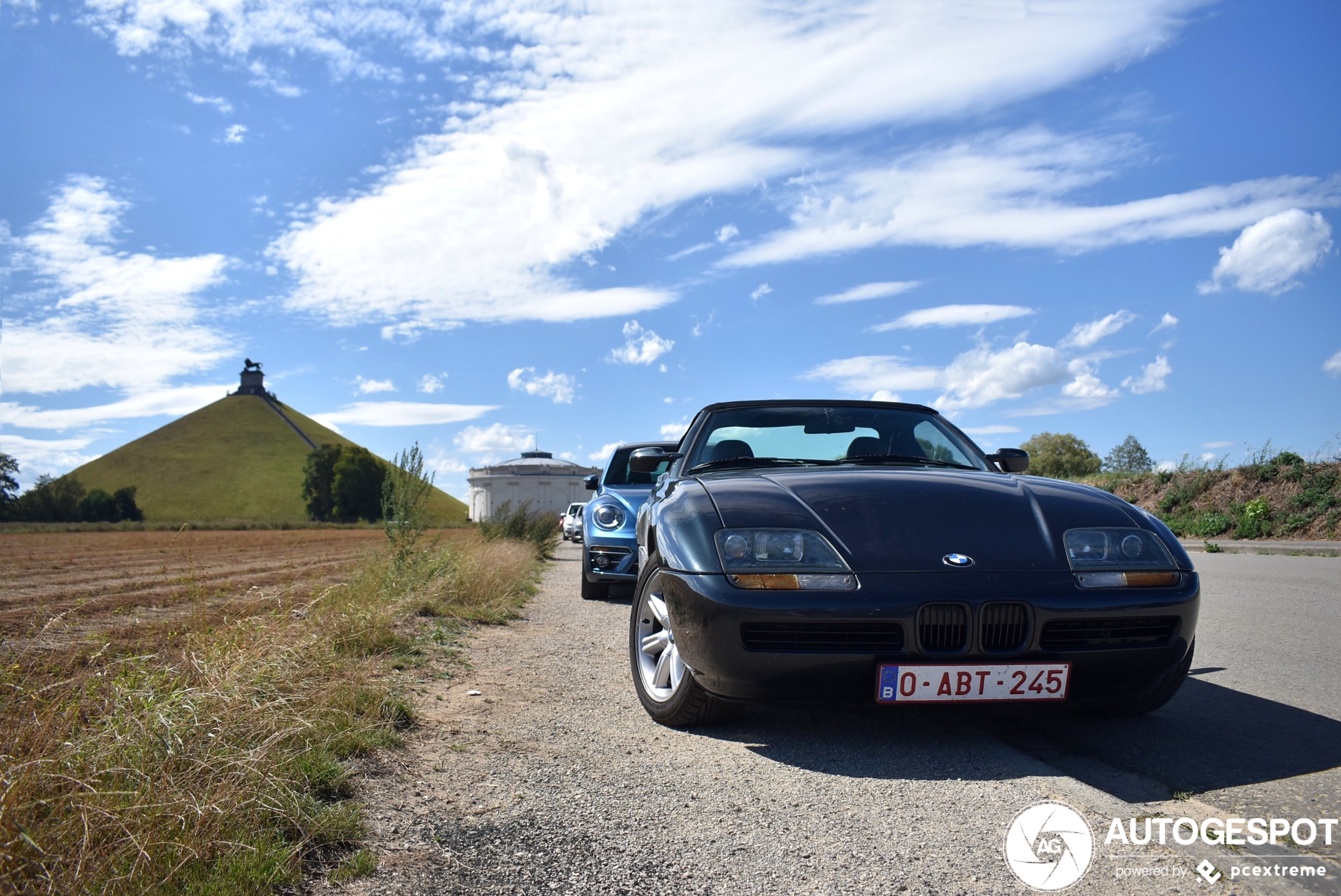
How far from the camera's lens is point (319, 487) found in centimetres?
9775

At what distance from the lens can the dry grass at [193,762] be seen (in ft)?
6.44

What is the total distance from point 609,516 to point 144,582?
8941 millimetres

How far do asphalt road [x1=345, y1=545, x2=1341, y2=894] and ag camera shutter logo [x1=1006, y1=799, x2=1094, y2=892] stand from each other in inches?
1.6

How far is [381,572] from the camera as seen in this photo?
337 inches

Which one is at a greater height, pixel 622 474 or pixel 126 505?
pixel 126 505

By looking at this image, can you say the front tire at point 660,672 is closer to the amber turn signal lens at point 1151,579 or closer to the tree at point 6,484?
the amber turn signal lens at point 1151,579

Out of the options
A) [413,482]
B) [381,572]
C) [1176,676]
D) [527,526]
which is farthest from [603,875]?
[527,526]

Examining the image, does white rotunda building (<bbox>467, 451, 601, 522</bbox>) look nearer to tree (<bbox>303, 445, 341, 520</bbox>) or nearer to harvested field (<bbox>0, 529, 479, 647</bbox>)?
tree (<bbox>303, 445, 341, 520</bbox>)

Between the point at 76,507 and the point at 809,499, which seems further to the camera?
the point at 76,507

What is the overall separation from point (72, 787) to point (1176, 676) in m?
3.62

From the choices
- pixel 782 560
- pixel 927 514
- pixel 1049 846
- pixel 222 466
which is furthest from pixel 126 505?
pixel 1049 846

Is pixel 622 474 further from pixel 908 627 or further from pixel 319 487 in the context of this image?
pixel 319 487

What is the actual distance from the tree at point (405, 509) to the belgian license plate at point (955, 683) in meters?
7.12

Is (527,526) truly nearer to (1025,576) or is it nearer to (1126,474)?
(1025,576)
